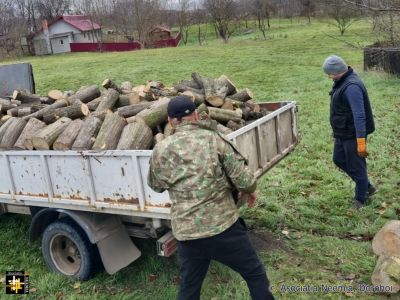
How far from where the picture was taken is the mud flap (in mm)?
4938

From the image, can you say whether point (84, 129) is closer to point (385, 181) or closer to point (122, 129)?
point (122, 129)

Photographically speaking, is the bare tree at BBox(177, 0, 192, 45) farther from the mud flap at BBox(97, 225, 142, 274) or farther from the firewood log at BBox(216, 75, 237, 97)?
the mud flap at BBox(97, 225, 142, 274)

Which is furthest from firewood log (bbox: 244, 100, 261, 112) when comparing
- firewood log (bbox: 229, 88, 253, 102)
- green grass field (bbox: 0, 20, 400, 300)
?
green grass field (bbox: 0, 20, 400, 300)

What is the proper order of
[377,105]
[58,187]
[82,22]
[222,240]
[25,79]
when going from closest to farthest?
[222,240], [58,187], [25,79], [377,105], [82,22]

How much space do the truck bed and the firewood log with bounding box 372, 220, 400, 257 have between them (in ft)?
4.83

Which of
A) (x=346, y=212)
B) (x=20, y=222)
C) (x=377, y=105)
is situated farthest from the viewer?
(x=377, y=105)

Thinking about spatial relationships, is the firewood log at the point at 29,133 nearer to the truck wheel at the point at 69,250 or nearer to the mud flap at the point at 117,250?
the truck wheel at the point at 69,250

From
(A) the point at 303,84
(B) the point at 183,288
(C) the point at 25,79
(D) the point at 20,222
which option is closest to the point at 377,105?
(A) the point at 303,84

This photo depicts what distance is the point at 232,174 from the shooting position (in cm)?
368

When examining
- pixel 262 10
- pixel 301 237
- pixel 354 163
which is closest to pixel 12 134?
pixel 301 237

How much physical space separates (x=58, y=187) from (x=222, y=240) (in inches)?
86.8

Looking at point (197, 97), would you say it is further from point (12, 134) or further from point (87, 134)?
point (12, 134)

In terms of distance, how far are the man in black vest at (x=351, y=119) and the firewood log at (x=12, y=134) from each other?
3968mm

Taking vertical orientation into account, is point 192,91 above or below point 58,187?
above
